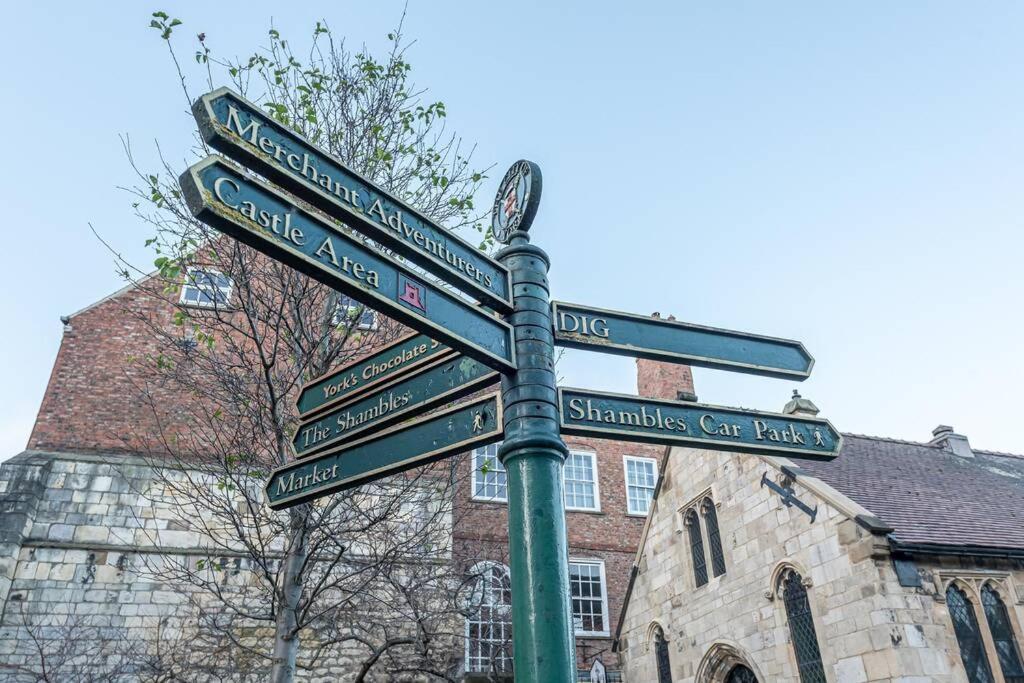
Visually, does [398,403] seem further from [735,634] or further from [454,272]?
[735,634]

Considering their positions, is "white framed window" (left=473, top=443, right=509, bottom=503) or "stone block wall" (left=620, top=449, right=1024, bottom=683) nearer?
"stone block wall" (left=620, top=449, right=1024, bottom=683)

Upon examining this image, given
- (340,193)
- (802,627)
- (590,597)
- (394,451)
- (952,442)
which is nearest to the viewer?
(340,193)

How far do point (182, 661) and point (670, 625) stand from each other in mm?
8901

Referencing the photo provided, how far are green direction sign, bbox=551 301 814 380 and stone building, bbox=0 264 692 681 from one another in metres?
7.22

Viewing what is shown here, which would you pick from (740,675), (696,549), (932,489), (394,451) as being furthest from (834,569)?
(394,451)

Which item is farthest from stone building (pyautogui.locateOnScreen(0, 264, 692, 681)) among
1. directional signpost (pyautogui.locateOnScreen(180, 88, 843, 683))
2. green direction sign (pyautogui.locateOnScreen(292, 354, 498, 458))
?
directional signpost (pyautogui.locateOnScreen(180, 88, 843, 683))

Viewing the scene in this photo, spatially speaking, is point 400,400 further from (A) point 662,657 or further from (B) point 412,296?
(A) point 662,657

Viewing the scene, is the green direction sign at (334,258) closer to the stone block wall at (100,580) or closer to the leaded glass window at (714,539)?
the stone block wall at (100,580)

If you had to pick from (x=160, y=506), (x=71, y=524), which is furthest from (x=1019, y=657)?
(x=71, y=524)

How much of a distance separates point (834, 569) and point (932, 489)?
4.06 m

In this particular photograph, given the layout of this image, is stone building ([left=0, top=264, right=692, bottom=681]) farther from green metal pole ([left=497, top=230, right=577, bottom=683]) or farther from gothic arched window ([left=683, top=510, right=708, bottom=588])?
green metal pole ([left=497, top=230, right=577, bottom=683])

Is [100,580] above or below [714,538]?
below

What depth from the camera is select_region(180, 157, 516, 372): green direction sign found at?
7.59 ft

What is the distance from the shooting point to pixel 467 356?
10.2ft
